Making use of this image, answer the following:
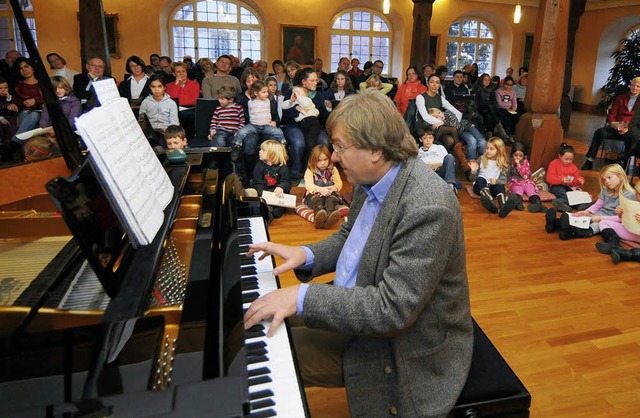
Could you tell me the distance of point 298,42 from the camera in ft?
44.3

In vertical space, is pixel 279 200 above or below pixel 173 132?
below

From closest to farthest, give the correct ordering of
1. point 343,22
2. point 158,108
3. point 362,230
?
point 362,230 → point 158,108 → point 343,22

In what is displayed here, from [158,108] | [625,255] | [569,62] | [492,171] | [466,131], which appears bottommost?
[625,255]

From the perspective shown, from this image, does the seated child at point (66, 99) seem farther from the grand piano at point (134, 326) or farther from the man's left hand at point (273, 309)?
the man's left hand at point (273, 309)

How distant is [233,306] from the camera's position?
111 centimetres

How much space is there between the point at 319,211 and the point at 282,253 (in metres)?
2.65

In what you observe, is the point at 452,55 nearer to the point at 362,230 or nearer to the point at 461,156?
the point at 461,156

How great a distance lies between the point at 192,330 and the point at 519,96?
10.9m

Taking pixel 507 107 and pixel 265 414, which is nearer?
pixel 265 414

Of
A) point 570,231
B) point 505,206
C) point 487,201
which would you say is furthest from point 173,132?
point 570,231

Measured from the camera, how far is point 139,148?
60.0 inches

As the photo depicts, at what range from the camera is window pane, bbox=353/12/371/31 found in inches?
576

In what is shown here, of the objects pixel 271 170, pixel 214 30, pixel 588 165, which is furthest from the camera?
pixel 214 30

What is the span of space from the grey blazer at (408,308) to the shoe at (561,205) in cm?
408
